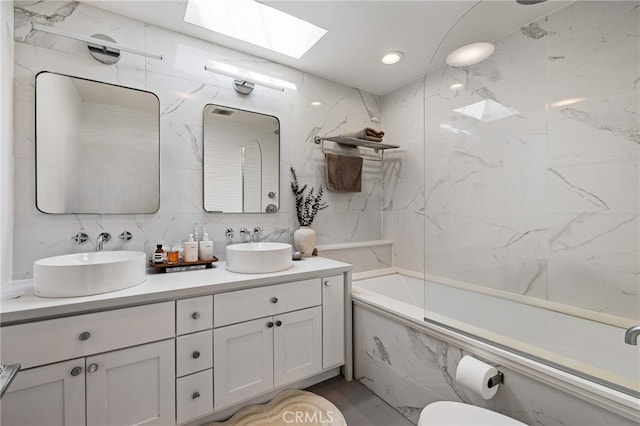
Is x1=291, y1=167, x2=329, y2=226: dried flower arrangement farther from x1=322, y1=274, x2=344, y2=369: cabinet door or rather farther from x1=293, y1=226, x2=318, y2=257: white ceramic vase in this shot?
x1=322, y1=274, x2=344, y2=369: cabinet door

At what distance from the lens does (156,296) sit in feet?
4.30

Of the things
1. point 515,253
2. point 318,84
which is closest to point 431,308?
point 515,253

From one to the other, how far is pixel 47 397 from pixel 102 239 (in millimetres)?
786

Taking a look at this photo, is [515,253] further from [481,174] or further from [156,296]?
[156,296]

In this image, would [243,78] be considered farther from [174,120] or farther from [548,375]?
[548,375]

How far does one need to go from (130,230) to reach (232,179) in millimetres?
717

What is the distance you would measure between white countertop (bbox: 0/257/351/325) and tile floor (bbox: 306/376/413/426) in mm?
767

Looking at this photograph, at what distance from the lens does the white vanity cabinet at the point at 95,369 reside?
3.59ft

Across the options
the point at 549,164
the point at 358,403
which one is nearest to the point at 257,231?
the point at 358,403

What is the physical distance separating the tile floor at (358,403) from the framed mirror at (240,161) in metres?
1.32

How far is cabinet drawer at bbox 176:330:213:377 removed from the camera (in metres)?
1.38

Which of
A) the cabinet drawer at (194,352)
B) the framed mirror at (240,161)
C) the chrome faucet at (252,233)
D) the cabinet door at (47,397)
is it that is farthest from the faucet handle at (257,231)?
the cabinet door at (47,397)

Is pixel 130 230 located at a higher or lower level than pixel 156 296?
higher

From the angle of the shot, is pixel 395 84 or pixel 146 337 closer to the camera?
pixel 146 337
